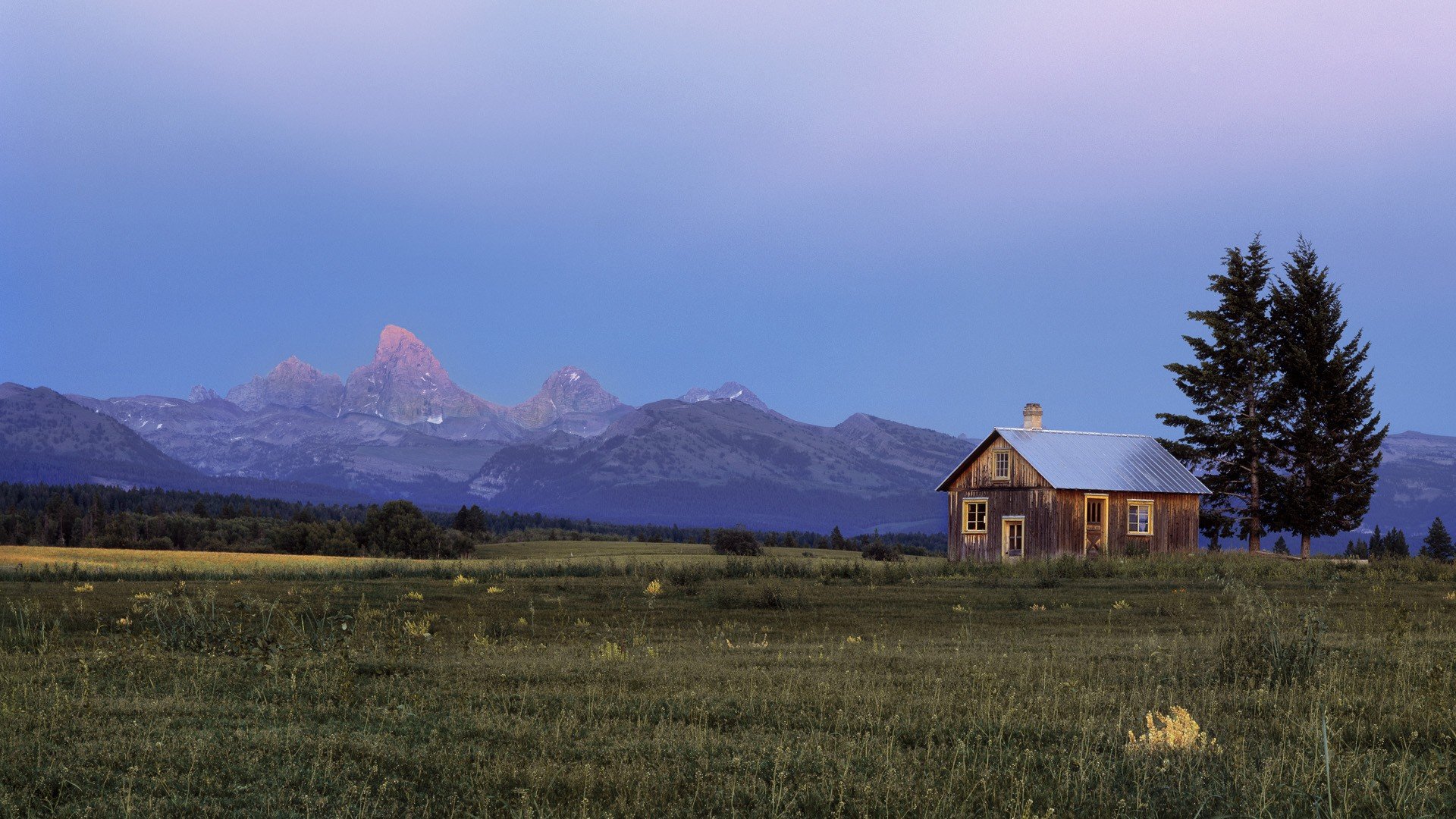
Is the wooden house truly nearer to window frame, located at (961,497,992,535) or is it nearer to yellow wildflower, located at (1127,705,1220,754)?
→ window frame, located at (961,497,992,535)

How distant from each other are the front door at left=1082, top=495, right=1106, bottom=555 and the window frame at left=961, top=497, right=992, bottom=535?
14.3 ft

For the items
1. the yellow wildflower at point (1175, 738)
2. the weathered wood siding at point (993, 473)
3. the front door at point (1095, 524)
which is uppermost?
the weathered wood siding at point (993, 473)

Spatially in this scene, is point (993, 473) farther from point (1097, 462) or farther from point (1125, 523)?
point (1125, 523)

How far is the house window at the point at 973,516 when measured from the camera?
5053 centimetres

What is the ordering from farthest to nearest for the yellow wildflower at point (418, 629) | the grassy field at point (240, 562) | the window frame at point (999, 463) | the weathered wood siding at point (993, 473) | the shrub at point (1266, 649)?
the window frame at point (999, 463) < the weathered wood siding at point (993, 473) < the grassy field at point (240, 562) < the yellow wildflower at point (418, 629) < the shrub at point (1266, 649)

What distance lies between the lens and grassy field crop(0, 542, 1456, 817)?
7.22m

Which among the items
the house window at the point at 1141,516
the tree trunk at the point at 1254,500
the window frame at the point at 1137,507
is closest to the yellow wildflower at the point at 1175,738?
the window frame at the point at 1137,507

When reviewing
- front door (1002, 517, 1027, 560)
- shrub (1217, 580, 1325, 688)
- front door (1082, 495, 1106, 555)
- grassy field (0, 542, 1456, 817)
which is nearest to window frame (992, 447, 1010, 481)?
front door (1002, 517, 1027, 560)

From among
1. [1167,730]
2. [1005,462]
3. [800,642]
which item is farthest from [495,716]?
[1005,462]

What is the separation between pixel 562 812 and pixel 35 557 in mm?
48669

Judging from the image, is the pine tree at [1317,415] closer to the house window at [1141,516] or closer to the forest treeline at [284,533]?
the house window at [1141,516]

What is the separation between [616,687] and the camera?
37.5ft

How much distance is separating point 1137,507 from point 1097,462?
2.57 metres

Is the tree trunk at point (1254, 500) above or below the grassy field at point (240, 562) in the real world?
above
